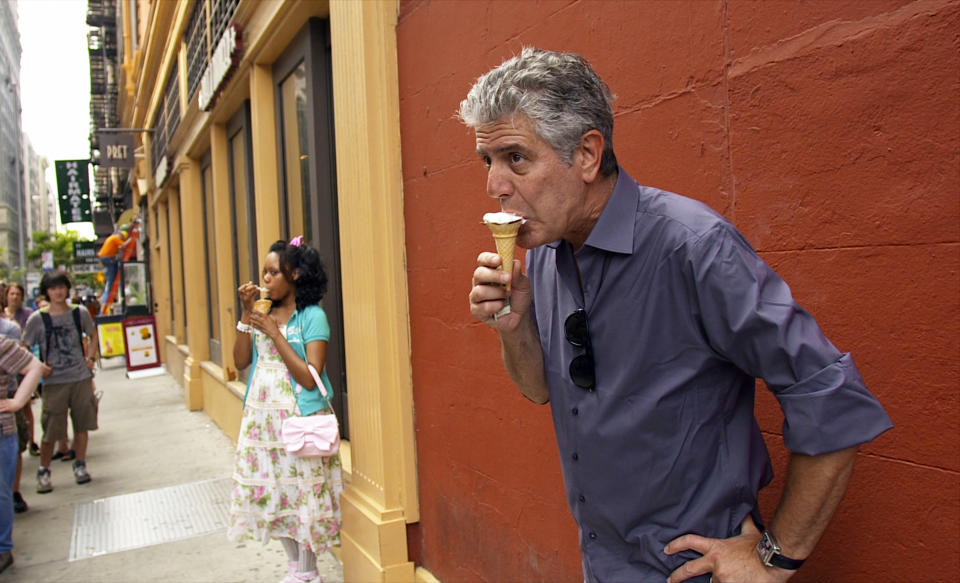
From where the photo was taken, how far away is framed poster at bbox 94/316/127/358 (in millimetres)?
16734

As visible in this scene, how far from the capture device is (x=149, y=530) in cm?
628

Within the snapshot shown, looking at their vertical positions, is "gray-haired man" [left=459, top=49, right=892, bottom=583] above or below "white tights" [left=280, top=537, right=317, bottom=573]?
above

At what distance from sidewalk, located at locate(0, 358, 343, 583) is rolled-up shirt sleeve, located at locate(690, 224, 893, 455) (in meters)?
4.41

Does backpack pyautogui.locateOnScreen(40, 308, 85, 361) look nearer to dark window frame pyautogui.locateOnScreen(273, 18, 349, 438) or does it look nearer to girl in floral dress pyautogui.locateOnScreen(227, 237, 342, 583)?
dark window frame pyautogui.locateOnScreen(273, 18, 349, 438)

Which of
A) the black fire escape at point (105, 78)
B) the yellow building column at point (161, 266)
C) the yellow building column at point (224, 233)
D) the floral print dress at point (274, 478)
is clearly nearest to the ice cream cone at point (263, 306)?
the floral print dress at point (274, 478)

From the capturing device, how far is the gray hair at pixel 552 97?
1.65m

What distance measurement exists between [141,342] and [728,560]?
16510 mm

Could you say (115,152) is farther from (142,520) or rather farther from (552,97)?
(552,97)

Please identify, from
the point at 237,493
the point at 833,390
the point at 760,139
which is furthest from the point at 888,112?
the point at 237,493

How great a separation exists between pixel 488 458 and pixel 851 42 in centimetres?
244

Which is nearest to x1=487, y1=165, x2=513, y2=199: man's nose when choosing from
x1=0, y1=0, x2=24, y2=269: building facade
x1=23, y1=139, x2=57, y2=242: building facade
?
x1=0, y1=0, x2=24, y2=269: building facade

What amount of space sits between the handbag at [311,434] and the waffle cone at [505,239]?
2.81 m

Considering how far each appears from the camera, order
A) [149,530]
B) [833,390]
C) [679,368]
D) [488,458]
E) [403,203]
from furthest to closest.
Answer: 1. [149,530]
2. [403,203]
3. [488,458]
4. [679,368]
5. [833,390]

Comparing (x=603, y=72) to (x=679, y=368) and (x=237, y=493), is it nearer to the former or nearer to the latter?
(x=679, y=368)
